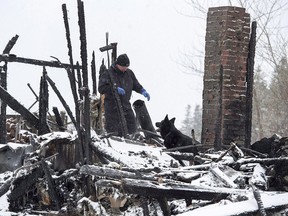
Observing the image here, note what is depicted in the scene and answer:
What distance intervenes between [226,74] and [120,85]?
7.75ft

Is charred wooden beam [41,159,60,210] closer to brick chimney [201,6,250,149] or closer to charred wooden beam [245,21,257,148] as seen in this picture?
brick chimney [201,6,250,149]

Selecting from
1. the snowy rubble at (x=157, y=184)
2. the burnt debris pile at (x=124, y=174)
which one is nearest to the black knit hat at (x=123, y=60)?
the burnt debris pile at (x=124, y=174)

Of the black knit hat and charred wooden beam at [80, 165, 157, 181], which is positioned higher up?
the black knit hat

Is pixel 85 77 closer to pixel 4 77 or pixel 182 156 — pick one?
pixel 182 156

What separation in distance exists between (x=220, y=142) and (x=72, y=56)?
2.26 meters

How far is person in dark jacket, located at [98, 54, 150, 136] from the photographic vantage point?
7.94m

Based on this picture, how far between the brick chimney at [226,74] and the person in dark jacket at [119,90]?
5.75 ft

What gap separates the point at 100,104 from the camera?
7.86 meters

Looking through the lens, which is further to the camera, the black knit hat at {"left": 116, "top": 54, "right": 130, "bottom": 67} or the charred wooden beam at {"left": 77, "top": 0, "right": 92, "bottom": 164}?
the black knit hat at {"left": 116, "top": 54, "right": 130, "bottom": 67}

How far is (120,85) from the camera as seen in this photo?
27.4 ft

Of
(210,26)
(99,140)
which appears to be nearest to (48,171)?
(99,140)

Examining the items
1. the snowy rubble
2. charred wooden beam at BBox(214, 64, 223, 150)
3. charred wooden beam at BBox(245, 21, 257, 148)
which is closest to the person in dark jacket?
charred wooden beam at BBox(214, 64, 223, 150)

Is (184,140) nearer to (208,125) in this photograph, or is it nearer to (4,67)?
(208,125)

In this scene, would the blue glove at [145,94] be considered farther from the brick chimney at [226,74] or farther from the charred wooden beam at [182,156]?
the charred wooden beam at [182,156]
